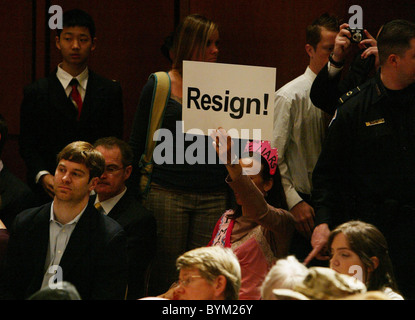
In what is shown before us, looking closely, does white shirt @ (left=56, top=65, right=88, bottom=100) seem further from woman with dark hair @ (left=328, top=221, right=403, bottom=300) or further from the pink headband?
woman with dark hair @ (left=328, top=221, right=403, bottom=300)

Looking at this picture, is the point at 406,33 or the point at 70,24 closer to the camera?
the point at 406,33

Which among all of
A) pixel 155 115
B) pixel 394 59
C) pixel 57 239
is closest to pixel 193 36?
pixel 155 115

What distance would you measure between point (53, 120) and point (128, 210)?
30.6 inches

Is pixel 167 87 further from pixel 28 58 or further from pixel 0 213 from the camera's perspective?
pixel 28 58

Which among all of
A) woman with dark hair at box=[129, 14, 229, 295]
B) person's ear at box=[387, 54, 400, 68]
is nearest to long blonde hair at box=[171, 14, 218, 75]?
woman with dark hair at box=[129, 14, 229, 295]

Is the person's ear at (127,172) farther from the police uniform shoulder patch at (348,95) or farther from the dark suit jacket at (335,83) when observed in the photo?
the police uniform shoulder patch at (348,95)

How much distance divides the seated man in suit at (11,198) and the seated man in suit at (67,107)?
154 mm

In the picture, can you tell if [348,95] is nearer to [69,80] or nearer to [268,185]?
[268,185]

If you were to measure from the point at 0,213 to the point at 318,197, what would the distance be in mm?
1771

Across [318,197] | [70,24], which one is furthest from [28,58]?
[318,197]

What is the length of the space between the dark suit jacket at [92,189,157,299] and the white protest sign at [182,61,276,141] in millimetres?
679

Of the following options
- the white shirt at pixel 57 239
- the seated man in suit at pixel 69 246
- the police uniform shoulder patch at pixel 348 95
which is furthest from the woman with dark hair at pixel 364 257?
the white shirt at pixel 57 239

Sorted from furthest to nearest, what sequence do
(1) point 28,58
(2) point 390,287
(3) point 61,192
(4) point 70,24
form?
(1) point 28,58
(4) point 70,24
(3) point 61,192
(2) point 390,287

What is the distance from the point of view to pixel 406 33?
376cm
